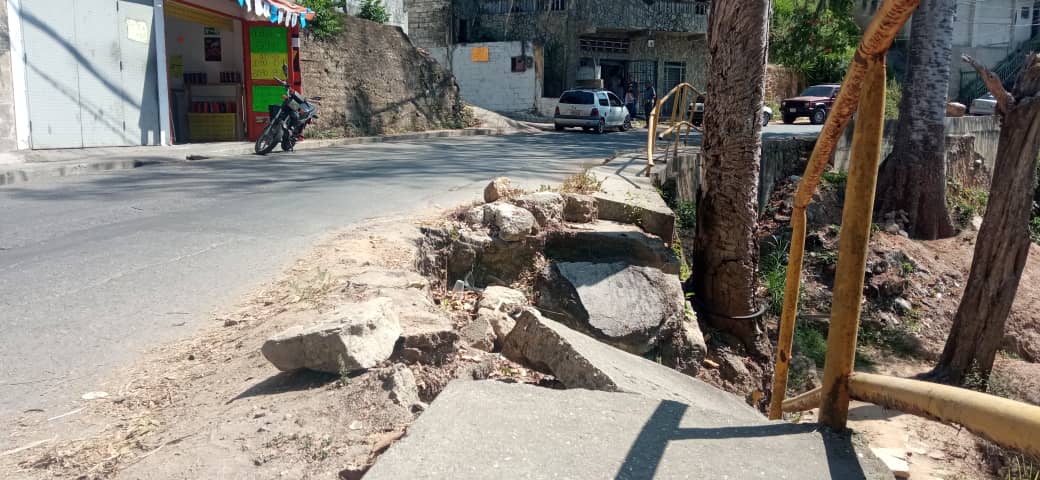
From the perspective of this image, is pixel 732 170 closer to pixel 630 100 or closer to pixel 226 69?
pixel 226 69

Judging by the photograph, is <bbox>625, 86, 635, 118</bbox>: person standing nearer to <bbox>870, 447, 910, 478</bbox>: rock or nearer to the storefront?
the storefront

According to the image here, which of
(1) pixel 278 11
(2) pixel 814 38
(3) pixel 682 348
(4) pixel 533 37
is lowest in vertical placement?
(3) pixel 682 348

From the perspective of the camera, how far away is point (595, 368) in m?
3.44

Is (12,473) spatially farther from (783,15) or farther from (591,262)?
(783,15)

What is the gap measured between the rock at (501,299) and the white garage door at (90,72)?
1083 cm

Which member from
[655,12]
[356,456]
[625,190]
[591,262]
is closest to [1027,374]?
[625,190]

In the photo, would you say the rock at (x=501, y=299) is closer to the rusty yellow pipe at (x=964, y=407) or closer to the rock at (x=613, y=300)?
the rock at (x=613, y=300)

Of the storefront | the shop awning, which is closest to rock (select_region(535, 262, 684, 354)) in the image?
the shop awning

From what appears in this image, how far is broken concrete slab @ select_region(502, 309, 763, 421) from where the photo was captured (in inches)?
135

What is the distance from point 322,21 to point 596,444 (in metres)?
18.9

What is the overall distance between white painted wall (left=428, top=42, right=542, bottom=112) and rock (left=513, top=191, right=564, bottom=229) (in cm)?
2597

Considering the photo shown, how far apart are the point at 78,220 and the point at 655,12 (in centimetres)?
3027

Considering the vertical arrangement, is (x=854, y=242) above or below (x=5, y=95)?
below

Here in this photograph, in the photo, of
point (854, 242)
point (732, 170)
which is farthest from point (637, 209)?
point (854, 242)
